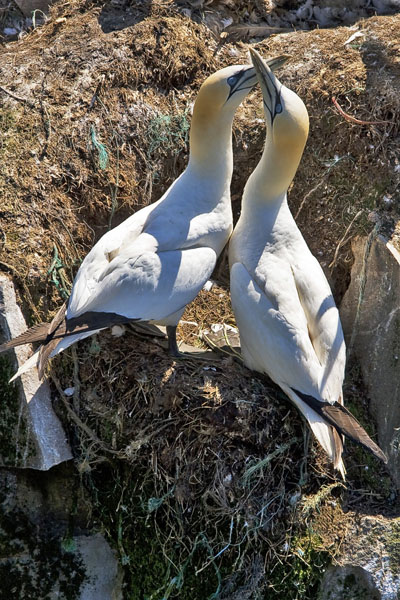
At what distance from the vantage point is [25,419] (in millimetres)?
3914

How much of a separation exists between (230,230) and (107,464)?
1.49 metres

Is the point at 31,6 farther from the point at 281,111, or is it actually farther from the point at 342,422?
the point at 342,422

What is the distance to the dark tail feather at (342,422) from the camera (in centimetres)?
370

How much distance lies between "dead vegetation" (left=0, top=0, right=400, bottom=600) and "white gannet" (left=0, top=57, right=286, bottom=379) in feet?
1.26

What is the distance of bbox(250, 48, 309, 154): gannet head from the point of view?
4.01 m

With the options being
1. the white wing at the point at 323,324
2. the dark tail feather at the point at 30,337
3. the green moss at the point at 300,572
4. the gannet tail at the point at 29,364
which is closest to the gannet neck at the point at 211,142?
the white wing at the point at 323,324

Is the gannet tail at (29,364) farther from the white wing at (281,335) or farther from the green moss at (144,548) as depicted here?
the white wing at (281,335)

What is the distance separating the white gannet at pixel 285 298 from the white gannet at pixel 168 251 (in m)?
0.20

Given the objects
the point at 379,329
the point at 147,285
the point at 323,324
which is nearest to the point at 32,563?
the point at 147,285

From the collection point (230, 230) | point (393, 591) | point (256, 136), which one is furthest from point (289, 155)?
→ point (393, 591)

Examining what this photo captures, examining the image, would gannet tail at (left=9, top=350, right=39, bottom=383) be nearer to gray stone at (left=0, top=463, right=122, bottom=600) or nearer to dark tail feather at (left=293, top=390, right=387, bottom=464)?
gray stone at (left=0, top=463, right=122, bottom=600)

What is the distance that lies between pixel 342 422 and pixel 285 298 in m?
0.71

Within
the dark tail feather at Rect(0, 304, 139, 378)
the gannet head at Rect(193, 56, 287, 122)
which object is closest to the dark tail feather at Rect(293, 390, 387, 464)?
the dark tail feather at Rect(0, 304, 139, 378)

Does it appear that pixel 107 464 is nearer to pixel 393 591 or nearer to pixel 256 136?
pixel 393 591
